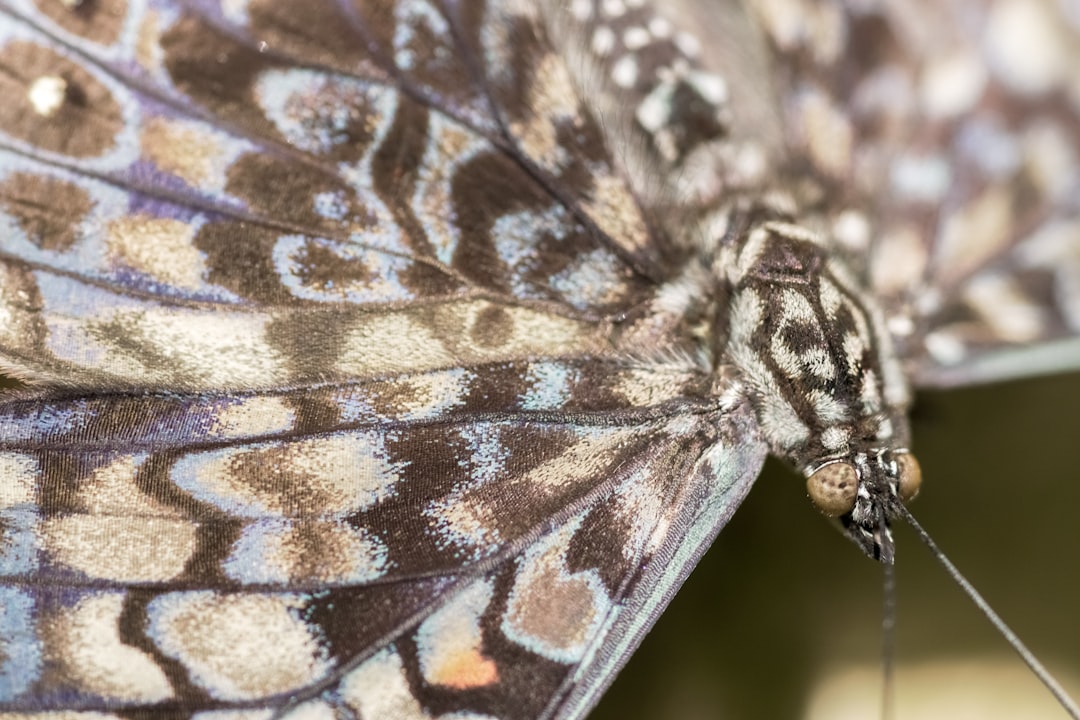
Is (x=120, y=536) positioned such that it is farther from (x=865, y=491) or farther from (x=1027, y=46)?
(x=1027, y=46)

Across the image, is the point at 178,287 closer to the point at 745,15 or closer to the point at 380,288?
the point at 380,288

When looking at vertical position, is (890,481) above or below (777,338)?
below

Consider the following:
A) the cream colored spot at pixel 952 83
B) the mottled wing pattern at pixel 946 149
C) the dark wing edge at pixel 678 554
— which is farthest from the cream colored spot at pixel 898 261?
the dark wing edge at pixel 678 554

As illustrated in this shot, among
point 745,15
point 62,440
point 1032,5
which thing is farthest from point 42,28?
point 1032,5

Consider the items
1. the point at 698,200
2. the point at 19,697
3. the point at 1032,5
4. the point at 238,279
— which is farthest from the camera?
the point at 1032,5

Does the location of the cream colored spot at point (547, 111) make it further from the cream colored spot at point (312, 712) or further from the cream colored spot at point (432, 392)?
the cream colored spot at point (312, 712)

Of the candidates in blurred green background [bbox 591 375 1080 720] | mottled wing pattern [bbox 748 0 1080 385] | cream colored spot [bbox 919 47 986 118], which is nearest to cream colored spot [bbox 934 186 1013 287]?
mottled wing pattern [bbox 748 0 1080 385]

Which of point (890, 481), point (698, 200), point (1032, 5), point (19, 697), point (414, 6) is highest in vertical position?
point (1032, 5)
